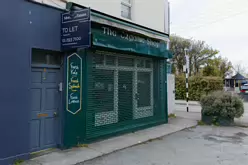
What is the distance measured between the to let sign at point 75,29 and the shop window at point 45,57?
1.39 feet

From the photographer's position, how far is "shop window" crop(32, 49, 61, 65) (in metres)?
5.72

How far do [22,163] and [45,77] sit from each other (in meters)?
2.17

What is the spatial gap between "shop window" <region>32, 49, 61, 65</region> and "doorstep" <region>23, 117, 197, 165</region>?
2.40m

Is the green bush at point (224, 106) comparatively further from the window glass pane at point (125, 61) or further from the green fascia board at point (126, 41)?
the window glass pane at point (125, 61)

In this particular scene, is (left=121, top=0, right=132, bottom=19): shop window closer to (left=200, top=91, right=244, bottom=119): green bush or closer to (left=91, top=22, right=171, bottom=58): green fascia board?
(left=91, top=22, right=171, bottom=58): green fascia board

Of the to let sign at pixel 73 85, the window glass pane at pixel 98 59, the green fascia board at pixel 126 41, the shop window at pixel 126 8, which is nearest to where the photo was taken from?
the to let sign at pixel 73 85

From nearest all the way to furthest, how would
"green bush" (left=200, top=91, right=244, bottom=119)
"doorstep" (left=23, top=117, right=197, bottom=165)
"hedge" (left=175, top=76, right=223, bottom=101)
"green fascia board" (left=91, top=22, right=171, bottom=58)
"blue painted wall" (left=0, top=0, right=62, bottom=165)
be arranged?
"blue painted wall" (left=0, top=0, right=62, bottom=165) → "doorstep" (left=23, top=117, right=197, bottom=165) → "green fascia board" (left=91, top=22, right=171, bottom=58) → "green bush" (left=200, top=91, right=244, bottom=119) → "hedge" (left=175, top=76, right=223, bottom=101)

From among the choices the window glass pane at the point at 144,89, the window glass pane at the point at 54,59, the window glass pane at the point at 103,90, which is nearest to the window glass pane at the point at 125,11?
the window glass pane at the point at 144,89

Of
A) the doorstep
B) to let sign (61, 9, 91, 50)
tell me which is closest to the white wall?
to let sign (61, 9, 91, 50)

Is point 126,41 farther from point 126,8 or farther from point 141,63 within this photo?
point 126,8

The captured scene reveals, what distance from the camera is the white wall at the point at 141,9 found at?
22.9ft

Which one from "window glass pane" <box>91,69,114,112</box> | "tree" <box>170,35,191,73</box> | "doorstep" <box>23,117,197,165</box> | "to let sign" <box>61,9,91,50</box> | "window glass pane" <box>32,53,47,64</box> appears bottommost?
"doorstep" <box>23,117,197,165</box>

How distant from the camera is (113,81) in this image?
25.3 ft

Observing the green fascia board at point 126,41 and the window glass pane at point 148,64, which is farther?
the window glass pane at point 148,64
